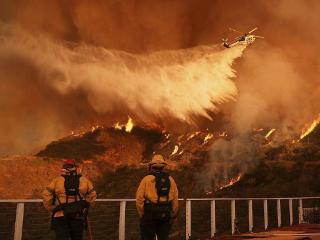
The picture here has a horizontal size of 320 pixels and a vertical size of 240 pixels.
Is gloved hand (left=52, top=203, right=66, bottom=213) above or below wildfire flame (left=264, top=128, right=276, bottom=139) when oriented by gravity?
below

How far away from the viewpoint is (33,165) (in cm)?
8106

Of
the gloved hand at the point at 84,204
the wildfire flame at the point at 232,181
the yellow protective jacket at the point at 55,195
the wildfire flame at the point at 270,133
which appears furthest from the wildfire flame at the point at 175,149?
the yellow protective jacket at the point at 55,195

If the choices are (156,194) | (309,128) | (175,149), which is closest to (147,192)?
(156,194)

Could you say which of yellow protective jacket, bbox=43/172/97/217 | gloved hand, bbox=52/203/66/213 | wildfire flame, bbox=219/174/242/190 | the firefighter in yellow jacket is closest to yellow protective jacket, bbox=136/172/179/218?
the firefighter in yellow jacket

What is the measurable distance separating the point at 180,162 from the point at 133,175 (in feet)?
42.6

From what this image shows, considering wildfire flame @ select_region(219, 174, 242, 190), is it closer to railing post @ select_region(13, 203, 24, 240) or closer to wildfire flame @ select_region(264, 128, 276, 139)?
wildfire flame @ select_region(264, 128, 276, 139)

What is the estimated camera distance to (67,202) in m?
6.39

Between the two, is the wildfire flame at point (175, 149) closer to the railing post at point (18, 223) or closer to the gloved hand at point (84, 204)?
the railing post at point (18, 223)

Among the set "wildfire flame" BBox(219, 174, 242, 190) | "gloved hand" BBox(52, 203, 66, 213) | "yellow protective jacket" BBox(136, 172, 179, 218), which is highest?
"wildfire flame" BBox(219, 174, 242, 190)

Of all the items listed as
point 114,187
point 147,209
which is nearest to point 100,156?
point 114,187

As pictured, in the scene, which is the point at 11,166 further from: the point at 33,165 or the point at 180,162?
the point at 180,162

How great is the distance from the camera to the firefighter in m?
6.37

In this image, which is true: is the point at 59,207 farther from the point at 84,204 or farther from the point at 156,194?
the point at 156,194

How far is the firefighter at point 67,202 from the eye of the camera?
6.37 metres
